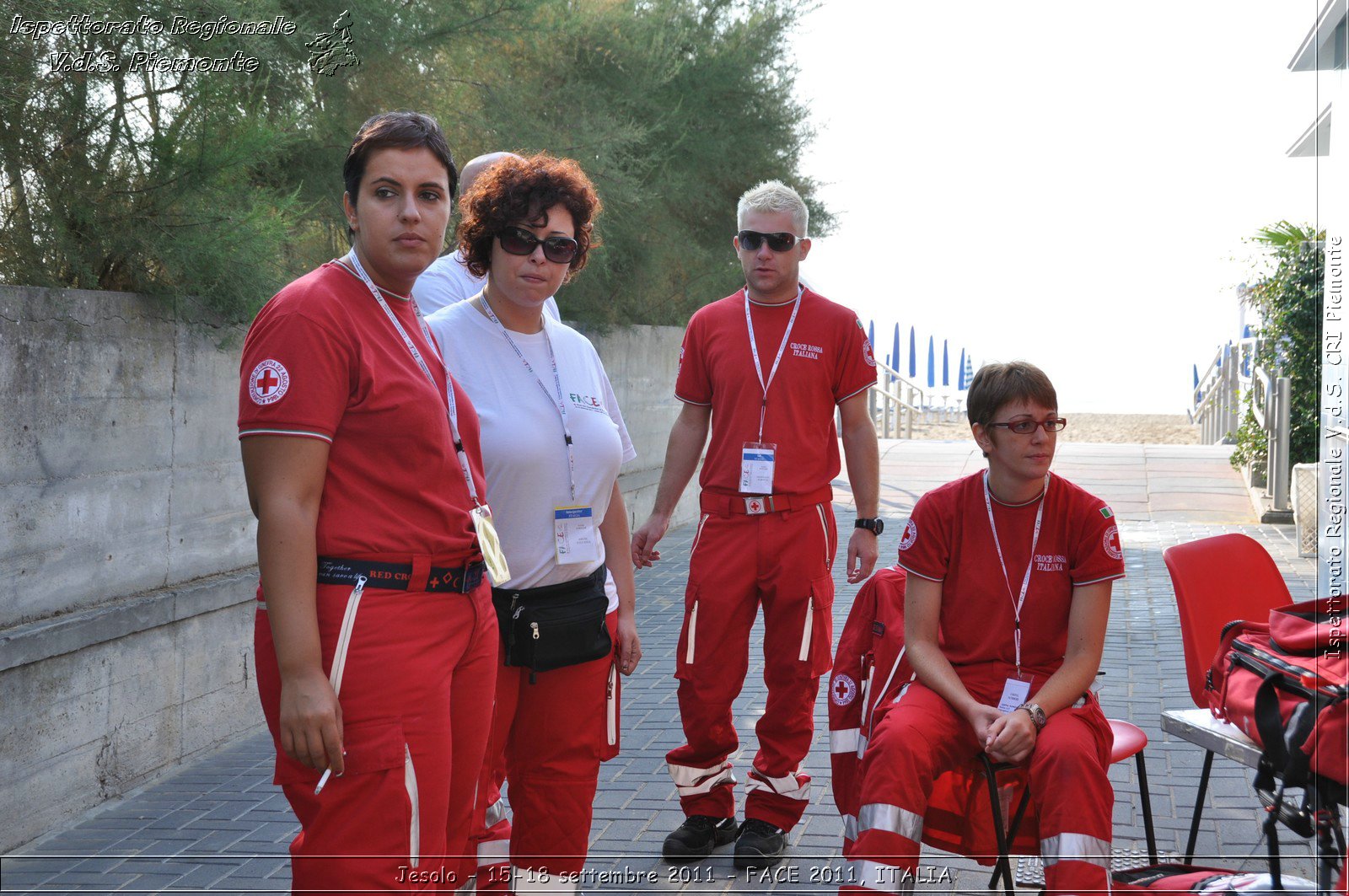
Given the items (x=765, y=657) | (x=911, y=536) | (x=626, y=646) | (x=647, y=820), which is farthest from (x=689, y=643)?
(x=911, y=536)

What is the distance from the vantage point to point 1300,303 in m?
11.7

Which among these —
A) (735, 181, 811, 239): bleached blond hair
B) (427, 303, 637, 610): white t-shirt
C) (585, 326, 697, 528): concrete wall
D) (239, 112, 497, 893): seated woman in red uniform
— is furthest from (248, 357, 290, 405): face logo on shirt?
(585, 326, 697, 528): concrete wall

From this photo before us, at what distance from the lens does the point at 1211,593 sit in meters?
3.96

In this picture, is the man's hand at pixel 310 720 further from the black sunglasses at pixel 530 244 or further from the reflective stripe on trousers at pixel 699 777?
the reflective stripe on trousers at pixel 699 777

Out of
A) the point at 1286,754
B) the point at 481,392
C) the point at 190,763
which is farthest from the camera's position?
the point at 190,763

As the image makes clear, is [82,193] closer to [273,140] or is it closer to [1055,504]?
[273,140]

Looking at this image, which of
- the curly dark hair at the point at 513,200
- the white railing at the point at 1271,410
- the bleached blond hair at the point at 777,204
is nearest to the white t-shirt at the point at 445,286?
the curly dark hair at the point at 513,200

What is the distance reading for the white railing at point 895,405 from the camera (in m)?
24.7

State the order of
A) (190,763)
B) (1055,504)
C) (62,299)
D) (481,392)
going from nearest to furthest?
(481,392), (1055,504), (62,299), (190,763)

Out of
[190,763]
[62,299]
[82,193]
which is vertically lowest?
[190,763]

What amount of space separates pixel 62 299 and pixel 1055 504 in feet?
13.1

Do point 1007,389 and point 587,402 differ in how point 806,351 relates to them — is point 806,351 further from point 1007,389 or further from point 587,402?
point 587,402

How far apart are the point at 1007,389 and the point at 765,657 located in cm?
140

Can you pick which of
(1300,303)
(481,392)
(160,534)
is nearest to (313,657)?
(481,392)
